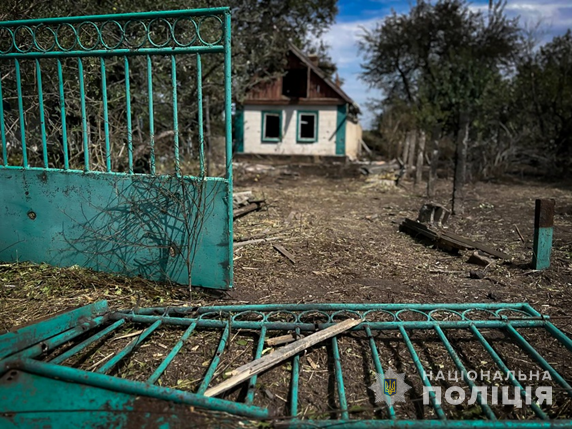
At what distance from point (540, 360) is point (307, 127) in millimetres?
21169

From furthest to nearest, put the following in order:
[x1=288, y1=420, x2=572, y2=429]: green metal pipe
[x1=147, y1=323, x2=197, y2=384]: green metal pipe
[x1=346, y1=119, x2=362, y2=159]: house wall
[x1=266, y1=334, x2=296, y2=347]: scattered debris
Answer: [x1=346, y1=119, x2=362, y2=159]: house wall
[x1=266, y1=334, x2=296, y2=347]: scattered debris
[x1=147, y1=323, x2=197, y2=384]: green metal pipe
[x1=288, y1=420, x2=572, y2=429]: green metal pipe

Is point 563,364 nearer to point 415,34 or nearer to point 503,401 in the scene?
point 503,401

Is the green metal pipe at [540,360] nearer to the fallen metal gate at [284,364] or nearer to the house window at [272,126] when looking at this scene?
the fallen metal gate at [284,364]

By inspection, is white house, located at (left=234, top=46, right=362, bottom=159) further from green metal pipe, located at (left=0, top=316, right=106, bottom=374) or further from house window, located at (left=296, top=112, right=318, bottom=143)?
green metal pipe, located at (left=0, top=316, right=106, bottom=374)

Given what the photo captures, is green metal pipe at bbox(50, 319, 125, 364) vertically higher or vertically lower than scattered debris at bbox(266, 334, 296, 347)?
higher

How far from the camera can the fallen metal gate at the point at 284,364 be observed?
2.28m

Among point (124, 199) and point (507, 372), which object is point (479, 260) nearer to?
point (507, 372)

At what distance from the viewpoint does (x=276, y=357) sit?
9.43 ft

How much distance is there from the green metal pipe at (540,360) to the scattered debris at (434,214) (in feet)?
13.3

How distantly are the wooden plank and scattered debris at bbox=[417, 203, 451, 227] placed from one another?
4.39 metres

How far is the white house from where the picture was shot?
2262 centimetres

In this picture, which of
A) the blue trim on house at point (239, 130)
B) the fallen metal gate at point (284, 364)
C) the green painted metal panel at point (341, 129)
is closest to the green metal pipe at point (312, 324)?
the fallen metal gate at point (284, 364)

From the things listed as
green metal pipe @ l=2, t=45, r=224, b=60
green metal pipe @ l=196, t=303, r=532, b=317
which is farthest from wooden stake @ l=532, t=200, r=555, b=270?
green metal pipe @ l=2, t=45, r=224, b=60

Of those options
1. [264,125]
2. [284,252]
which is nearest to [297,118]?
[264,125]
